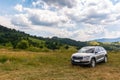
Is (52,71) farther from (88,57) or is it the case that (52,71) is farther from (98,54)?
(98,54)

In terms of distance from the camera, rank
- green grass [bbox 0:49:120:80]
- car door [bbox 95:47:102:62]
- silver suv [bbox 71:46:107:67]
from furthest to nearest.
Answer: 1. car door [bbox 95:47:102:62]
2. silver suv [bbox 71:46:107:67]
3. green grass [bbox 0:49:120:80]

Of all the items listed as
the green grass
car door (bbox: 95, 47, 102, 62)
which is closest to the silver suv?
car door (bbox: 95, 47, 102, 62)

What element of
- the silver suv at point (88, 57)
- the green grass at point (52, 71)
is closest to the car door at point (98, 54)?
the silver suv at point (88, 57)

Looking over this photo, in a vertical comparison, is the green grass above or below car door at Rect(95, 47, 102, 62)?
below

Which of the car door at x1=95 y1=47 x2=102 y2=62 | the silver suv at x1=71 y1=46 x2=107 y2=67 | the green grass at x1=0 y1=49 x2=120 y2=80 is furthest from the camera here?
the car door at x1=95 y1=47 x2=102 y2=62

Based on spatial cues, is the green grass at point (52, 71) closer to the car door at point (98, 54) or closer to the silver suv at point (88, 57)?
the silver suv at point (88, 57)

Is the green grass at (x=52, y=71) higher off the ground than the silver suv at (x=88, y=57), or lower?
lower

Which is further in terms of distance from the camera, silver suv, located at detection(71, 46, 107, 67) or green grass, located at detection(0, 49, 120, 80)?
silver suv, located at detection(71, 46, 107, 67)

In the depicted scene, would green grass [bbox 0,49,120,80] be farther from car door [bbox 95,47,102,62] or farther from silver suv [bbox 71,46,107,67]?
car door [bbox 95,47,102,62]

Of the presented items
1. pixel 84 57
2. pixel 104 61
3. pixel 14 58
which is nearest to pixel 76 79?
pixel 84 57

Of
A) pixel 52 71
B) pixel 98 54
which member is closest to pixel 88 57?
pixel 98 54

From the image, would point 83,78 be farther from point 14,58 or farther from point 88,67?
point 14,58

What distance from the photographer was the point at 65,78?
15328 mm

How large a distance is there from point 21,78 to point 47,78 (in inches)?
74.2
